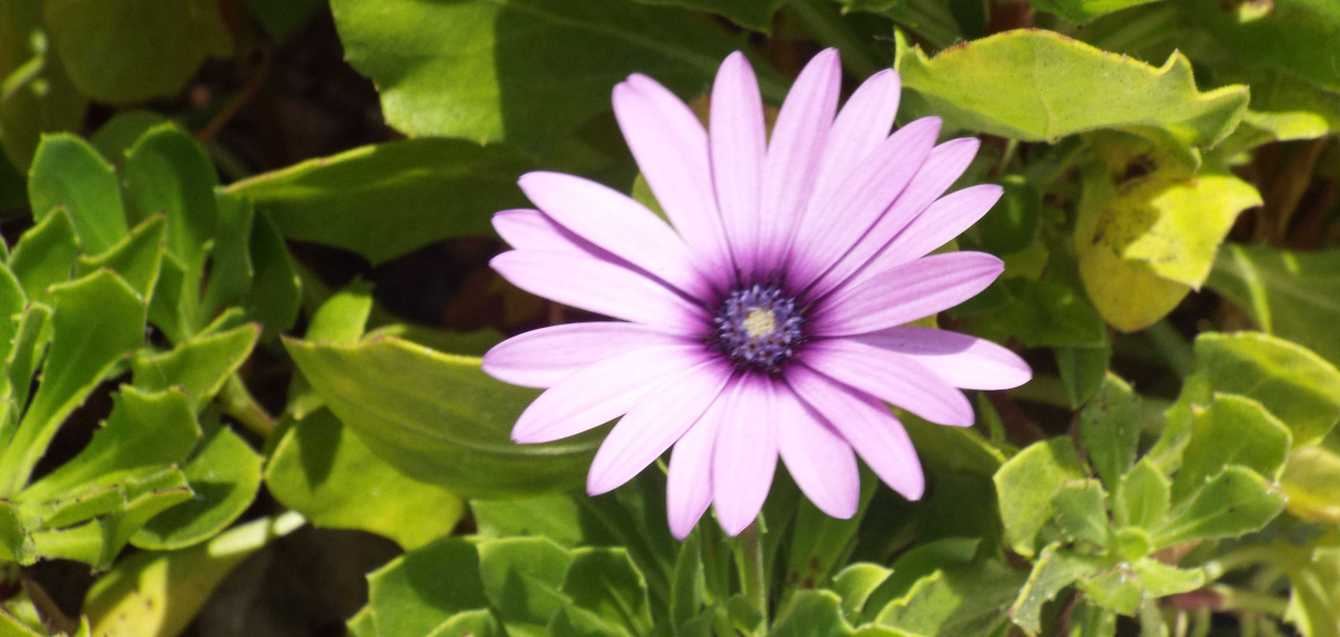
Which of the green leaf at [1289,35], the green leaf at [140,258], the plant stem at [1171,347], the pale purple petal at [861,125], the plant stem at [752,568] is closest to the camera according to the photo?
the pale purple petal at [861,125]

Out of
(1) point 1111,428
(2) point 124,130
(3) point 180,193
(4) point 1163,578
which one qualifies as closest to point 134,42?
(2) point 124,130

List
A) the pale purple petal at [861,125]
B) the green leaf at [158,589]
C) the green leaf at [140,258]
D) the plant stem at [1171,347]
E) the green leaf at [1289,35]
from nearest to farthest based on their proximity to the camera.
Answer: the pale purple petal at [861,125] → the green leaf at [1289,35] → the green leaf at [140,258] → the green leaf at [158,589] → the plant stem at [1171,347]

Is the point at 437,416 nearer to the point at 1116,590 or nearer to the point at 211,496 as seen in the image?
the point at 211,496

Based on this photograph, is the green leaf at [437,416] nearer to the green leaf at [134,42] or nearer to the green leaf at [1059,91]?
the green leaf at [1059,91]

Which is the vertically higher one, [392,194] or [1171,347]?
[1171,347]

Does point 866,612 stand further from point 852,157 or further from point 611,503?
point 852,157

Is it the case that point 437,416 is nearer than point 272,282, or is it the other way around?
point 437,416

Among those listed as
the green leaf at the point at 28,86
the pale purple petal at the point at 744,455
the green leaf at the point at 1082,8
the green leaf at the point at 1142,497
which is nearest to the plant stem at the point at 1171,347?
the green leaf at the point at 1142,497

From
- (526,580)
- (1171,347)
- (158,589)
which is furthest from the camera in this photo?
(1171,347)

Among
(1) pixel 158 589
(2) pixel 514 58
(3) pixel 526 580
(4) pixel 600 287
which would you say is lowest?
(1) pixel 158 589
